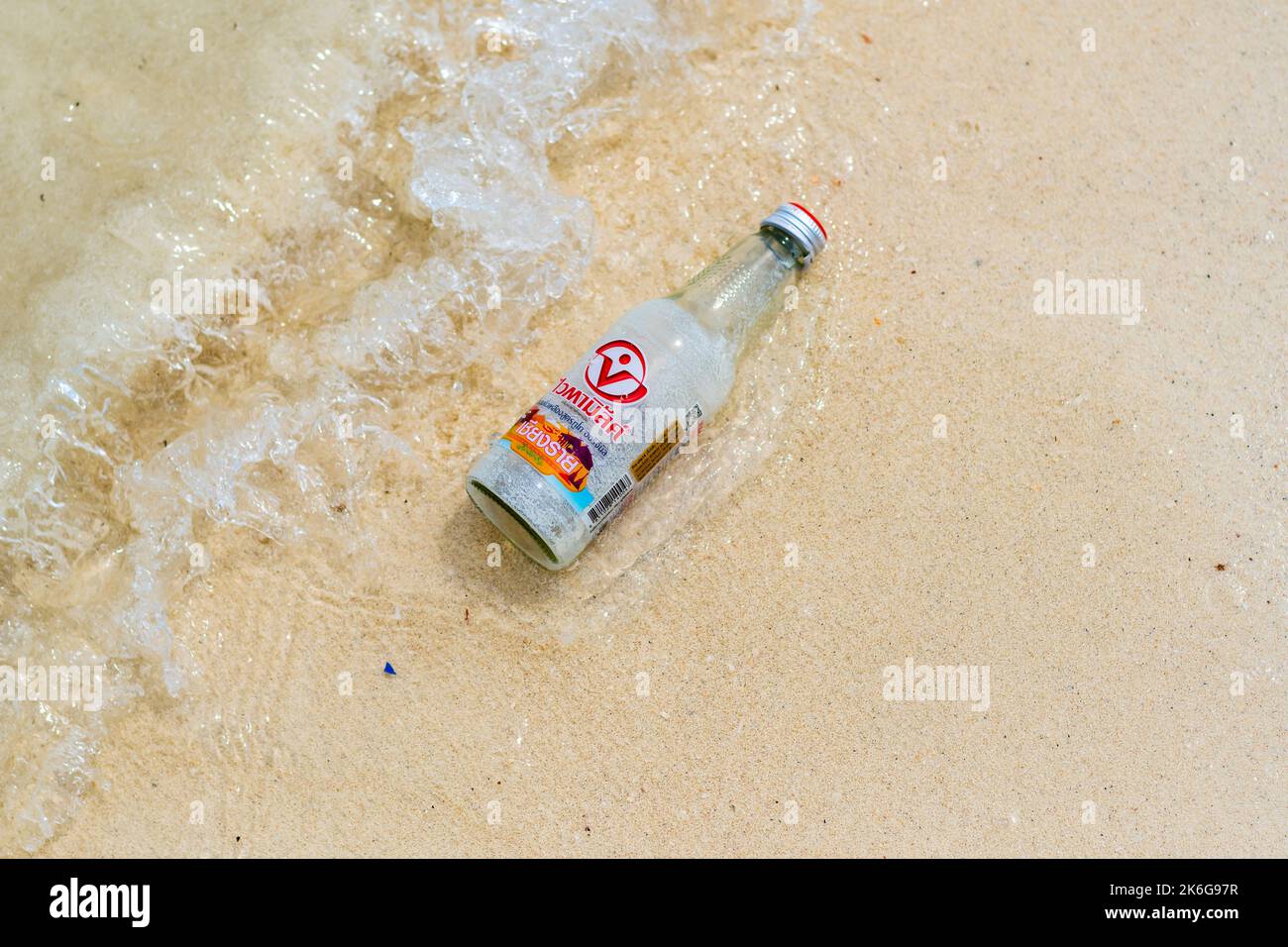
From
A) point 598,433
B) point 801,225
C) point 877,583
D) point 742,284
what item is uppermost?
point 801,225

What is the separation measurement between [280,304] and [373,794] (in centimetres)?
133

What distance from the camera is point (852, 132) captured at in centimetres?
264

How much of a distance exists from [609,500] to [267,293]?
1.18m

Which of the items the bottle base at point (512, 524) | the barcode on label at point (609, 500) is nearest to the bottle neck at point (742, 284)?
the barcode on label at point (609, 500)

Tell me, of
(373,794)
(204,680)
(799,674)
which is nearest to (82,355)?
(204,680)

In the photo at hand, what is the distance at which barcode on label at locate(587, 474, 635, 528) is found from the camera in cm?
218

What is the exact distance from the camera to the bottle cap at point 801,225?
2338 mm

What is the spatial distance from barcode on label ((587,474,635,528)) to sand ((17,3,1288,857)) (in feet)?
0.87

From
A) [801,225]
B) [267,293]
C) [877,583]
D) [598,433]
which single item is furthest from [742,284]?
[267,293]

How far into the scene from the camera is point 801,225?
2.34 metres

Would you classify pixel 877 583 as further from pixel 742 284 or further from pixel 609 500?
pixel 742 284

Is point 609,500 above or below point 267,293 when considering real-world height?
below

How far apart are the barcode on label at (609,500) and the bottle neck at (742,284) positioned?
18.1 inches

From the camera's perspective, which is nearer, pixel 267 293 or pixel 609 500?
pixel 609 500
